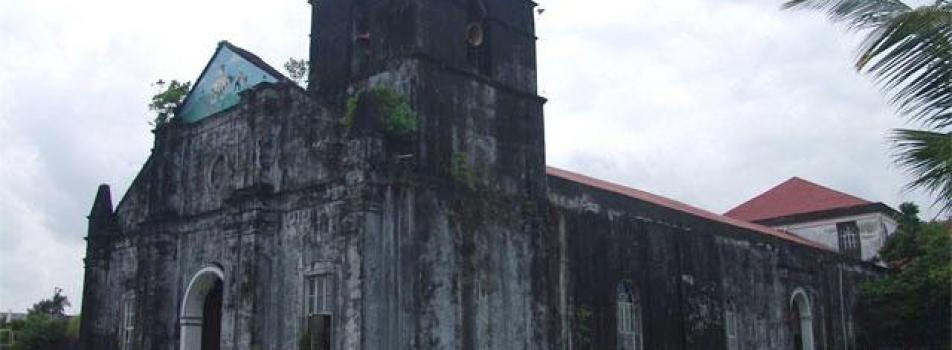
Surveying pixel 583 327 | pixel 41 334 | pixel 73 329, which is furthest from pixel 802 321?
pixel 41 334

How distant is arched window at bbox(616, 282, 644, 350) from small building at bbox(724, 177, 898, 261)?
44.9 ft

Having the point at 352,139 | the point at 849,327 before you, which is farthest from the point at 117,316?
the point at 849,327

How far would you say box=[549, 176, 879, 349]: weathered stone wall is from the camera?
17812 millimetres

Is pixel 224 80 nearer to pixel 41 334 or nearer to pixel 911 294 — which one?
pixel 41 334

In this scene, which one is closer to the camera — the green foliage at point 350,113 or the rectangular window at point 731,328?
the green foliage at point 350,113

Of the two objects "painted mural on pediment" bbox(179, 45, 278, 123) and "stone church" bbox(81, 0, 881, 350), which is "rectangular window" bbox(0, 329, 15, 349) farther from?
"painted mural on pediment" bbox(179, 45, 278, 123)

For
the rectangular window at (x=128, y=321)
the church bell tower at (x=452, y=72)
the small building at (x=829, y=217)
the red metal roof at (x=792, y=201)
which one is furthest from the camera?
the red metal roof at (x=792, y=201)

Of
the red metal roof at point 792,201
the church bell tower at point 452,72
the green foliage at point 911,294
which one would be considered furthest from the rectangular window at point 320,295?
the red metal roof at point 792,201

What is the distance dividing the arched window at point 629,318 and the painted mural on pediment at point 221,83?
8.00m

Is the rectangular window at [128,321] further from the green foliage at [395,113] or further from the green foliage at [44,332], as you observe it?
the green foliage at [395,113]

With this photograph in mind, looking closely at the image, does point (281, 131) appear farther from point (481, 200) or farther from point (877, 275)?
point (877, 275)

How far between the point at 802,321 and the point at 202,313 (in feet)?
53.1

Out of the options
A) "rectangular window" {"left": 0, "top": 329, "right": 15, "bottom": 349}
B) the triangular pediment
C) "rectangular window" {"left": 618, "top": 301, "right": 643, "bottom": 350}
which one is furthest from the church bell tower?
"rectangular window" {"left": 0, "top": 329, "right": 15, "bottom": 349}

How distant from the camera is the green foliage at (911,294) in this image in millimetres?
25484
